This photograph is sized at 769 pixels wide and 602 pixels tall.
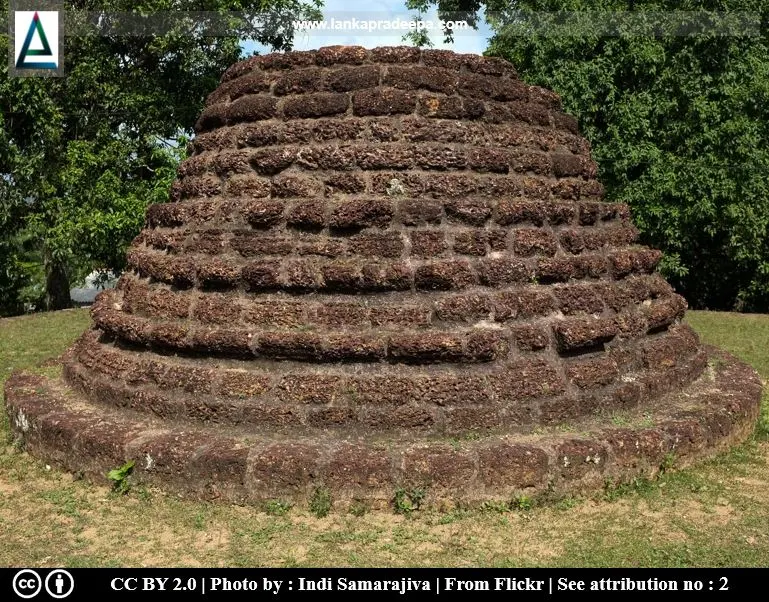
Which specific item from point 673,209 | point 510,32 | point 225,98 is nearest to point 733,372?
point 225,98

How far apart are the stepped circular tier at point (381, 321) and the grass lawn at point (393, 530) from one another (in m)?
0.16

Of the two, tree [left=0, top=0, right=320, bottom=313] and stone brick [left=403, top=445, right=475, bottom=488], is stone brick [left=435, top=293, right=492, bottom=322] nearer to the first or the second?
stone brick [left=403, top=445, right=475, bottom=488]

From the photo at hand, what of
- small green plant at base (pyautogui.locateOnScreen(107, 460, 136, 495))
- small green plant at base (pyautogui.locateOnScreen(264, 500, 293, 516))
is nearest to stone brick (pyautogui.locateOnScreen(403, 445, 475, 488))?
small green plant at base (pyautogui.locateOnScreen(264, 500, 293, 516))

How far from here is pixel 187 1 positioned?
50.4ft

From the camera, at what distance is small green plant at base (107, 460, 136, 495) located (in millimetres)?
4320

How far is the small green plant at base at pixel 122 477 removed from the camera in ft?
14.2

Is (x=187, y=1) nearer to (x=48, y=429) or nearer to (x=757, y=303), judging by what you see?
(x=48, y=429)

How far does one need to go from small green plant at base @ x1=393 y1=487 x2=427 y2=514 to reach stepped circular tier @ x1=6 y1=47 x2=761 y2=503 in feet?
0.16

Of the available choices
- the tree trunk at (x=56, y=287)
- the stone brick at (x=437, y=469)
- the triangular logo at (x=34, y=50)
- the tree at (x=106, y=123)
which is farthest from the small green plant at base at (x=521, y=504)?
the tree trunk at (x=56, y=287)

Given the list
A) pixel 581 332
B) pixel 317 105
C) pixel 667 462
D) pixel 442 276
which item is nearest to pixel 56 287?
pixel 317 105

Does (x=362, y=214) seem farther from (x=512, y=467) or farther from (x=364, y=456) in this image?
(x=512, y=467)

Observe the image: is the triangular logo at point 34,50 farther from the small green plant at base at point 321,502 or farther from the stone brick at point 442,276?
the small green plant at base at point 321,502

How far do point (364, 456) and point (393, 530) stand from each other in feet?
1.47

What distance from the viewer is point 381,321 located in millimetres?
4590
